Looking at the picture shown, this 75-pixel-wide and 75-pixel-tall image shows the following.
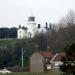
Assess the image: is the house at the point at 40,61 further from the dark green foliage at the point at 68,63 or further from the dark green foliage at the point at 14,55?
Result: the dark green foliage at the point at 68,63

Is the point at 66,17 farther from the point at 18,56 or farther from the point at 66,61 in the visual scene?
the point at 66,61

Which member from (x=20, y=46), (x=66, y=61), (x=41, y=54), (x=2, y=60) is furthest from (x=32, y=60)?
(x=66, y=61)

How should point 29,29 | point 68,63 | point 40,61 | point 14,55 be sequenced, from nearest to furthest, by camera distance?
1. point 68,63
2. point 40,61
3. point 14,55
4. point 29,29

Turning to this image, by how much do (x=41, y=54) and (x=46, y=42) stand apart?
26576mm

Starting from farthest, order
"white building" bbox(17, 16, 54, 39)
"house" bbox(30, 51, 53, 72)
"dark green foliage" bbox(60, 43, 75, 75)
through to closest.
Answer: "white building" bbox(17, 16, 54, 39)
"house" bbox(30, 51, 53, 72)
"dark green foliage" bbox(60, 43, 75, 75)

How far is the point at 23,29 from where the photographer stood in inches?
4970

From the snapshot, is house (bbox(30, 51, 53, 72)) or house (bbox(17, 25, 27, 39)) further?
house (bbox(17, 25, 27, 39))

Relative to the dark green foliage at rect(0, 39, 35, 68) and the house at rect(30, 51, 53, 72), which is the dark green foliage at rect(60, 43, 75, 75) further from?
the dark green foliage at rect(0, 39, 35, 68)

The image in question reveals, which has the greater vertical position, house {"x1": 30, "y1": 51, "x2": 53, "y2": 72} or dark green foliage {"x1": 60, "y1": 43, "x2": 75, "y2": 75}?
dark green foliage {"x1": 60, "y1": 43, "x2": 75, "y2": 75}

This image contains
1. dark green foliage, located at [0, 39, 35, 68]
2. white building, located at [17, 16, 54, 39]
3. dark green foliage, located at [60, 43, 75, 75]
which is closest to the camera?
dark green foliage, located at [60, 43, 75, 75]

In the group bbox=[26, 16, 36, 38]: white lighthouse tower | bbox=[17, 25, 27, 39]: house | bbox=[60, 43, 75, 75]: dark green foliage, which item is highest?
bbox=[60, 43, 75, 75]: dark green foliage

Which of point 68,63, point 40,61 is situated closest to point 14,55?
point 40,61

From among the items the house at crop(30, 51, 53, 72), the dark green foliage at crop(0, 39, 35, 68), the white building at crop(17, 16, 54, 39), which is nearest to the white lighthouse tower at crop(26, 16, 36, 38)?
the white building at crop(17, 16, 54, 39)

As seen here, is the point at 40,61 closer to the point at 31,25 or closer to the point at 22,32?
the point at 31,25
